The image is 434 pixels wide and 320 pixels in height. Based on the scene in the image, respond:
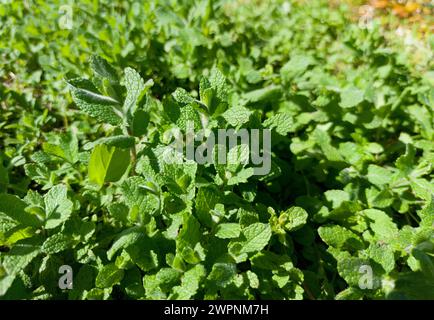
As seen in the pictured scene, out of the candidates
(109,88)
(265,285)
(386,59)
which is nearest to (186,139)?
(109,88)

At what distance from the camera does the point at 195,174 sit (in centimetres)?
115

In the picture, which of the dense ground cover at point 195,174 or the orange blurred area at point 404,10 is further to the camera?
the orange blurred area at point 404,10

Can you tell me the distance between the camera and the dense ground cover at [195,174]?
106 centimetres

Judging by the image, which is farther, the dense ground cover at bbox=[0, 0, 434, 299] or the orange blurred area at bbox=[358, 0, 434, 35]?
the orange blurred area at bbox=[358, 0, 434, 35]

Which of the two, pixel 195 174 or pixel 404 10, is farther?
pixel 404 10

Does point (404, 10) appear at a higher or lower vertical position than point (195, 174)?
higher

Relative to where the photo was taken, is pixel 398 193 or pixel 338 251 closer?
pixel 338 251

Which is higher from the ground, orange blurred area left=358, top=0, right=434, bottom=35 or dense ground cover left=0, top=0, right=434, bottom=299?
orange blurred area left=358, top=0, right=434, bottom=35

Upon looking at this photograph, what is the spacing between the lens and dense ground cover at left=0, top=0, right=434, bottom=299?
41.9 inches

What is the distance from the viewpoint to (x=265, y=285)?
112 cm

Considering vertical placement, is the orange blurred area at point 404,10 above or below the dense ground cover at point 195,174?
above

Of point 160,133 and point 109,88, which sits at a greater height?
point 109,88
